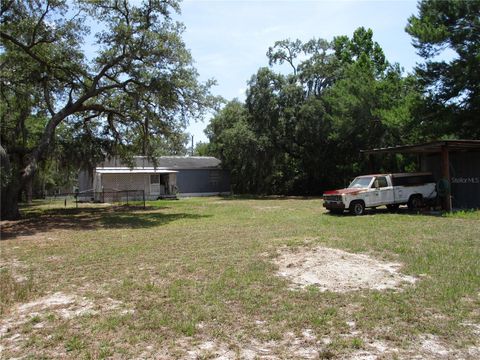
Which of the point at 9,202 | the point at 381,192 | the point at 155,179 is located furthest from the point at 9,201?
the point at 155,179

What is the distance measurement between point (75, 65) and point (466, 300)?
60.2 feet

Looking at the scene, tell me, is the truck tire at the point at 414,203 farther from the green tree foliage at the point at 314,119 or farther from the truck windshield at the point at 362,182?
the green tree foliage at the point at 314,119

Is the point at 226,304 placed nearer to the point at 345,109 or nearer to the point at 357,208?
the point at 357,208

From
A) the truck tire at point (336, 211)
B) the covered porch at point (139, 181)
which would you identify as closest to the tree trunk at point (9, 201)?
the truck tire at point (336, 211)

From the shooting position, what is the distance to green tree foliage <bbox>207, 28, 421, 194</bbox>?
28250 mm

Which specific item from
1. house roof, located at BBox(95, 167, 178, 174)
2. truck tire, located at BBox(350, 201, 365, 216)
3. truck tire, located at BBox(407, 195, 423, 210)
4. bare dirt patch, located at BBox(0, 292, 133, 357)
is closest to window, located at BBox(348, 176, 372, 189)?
truck tire, located at BBox(350, 201, 365, 216)

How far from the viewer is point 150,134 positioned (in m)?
21.1

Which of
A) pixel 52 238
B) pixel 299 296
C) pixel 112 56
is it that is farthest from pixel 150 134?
pixel 299 296

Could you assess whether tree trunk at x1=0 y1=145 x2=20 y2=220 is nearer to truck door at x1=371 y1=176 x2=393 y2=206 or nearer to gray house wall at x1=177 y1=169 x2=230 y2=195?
truck door at x1=371 y1=176 x2=393 y2=206

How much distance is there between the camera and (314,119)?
3197 cm

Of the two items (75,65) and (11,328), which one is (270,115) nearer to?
(75,65)

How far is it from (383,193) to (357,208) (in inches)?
56.2

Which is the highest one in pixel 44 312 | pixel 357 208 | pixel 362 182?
pixel 362 182

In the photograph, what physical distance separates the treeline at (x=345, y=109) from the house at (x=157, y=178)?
7.21 feet
